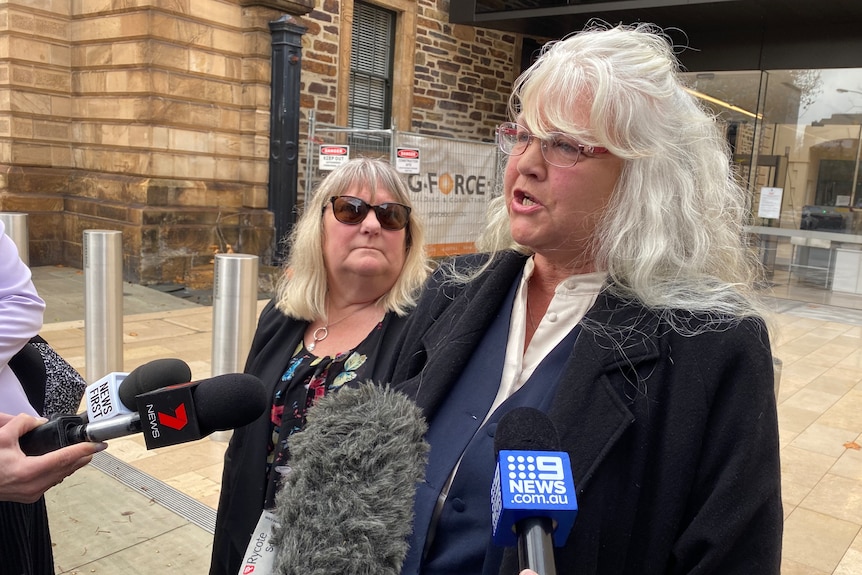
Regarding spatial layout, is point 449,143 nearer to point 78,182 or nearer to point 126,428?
point 78,182

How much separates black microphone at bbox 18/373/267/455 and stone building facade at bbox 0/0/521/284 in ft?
28.9

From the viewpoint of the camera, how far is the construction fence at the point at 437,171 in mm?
10125

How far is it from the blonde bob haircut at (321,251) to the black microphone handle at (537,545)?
66.7 inches

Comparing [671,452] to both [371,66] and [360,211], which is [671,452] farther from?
[371,66]

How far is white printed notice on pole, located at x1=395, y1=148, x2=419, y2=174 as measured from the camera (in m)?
9.97

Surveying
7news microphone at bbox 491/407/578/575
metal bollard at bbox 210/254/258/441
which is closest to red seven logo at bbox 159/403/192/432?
7news microphone at bbox 491/407/578/575

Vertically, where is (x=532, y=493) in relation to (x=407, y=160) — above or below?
below

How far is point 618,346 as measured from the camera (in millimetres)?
1552

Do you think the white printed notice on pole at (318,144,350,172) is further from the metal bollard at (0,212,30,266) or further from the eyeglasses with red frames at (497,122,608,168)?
the eyeglasses with red frames at (497,122,608,168)

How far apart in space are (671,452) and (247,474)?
5.06 feet

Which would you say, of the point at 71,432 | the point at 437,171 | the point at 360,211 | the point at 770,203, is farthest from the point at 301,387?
the point at 770,203

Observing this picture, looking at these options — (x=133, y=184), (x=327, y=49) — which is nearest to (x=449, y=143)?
(x=327, y=49)

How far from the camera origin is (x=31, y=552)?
2230mm

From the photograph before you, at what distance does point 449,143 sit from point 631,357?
32.0ft
